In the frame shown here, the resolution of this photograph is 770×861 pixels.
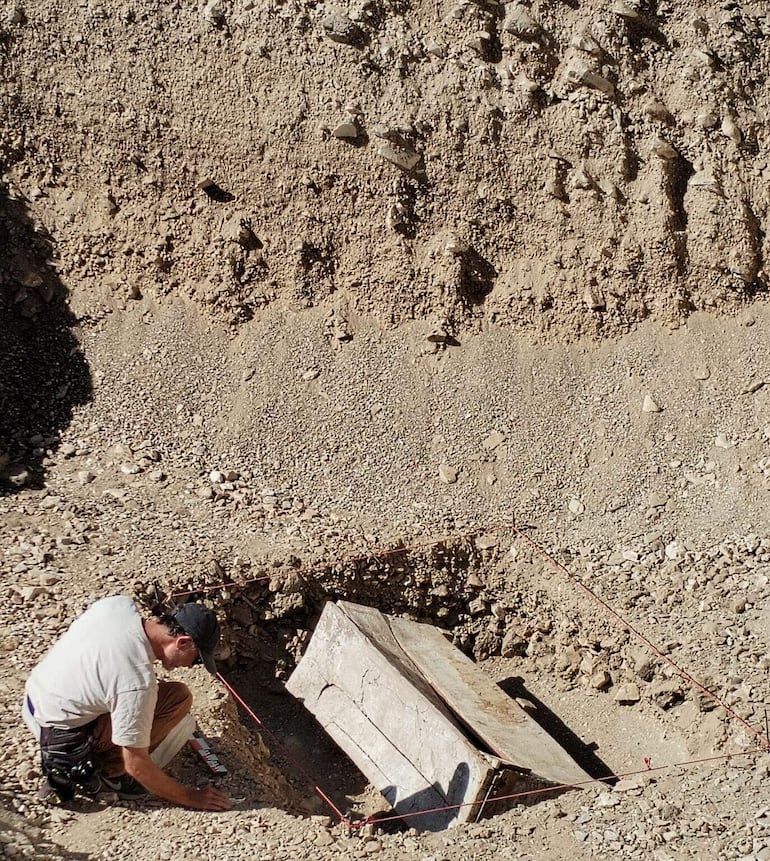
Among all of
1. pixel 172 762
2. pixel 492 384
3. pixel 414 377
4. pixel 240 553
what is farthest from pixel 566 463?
pixel 172 762

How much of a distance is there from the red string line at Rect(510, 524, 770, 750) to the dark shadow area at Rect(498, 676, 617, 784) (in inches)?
33.7

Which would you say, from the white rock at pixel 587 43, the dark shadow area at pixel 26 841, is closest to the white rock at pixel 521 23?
the white rock at pixel 587 43

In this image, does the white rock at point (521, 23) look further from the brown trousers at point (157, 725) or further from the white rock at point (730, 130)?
the brown trousers at point (157, 725)

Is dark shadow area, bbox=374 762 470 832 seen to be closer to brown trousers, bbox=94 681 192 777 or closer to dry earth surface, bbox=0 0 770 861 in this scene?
brown trousers, bbox=94 681 192 777

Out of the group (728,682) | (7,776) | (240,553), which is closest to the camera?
(7,776)

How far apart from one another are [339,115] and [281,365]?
7.44 feet

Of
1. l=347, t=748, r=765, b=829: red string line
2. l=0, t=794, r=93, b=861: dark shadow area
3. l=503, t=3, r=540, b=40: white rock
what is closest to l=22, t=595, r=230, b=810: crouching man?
l=0, t=794, r=93, b=861: dark shadow area

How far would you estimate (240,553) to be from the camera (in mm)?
6582

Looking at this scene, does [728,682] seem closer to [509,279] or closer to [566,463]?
[566,463]

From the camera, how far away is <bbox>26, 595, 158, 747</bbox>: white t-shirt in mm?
3963

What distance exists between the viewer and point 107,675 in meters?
3.98

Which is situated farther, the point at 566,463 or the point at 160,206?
the point at 160,206

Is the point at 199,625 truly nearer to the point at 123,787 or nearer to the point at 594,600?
the point at 123,787

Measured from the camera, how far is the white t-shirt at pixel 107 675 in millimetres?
3963
